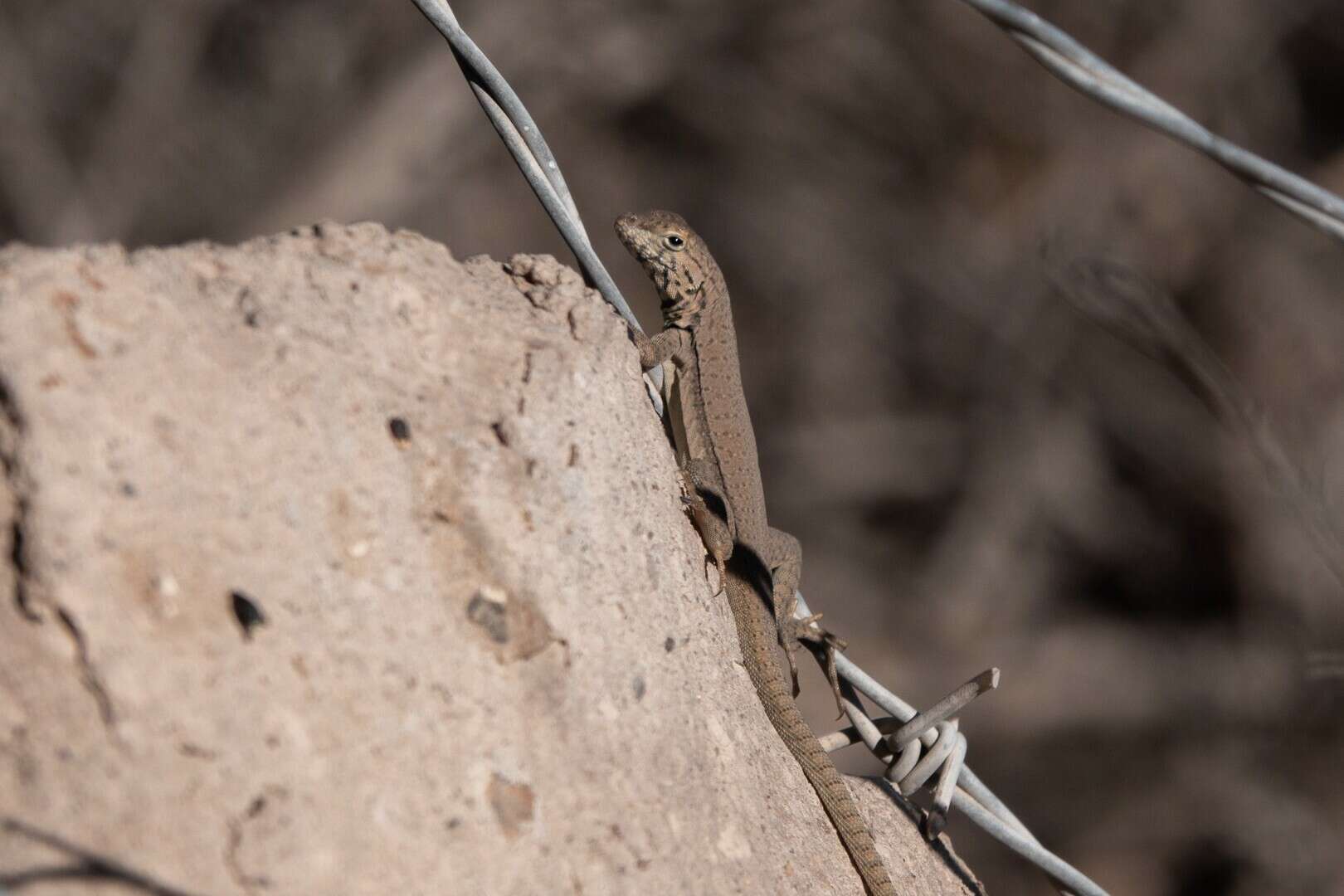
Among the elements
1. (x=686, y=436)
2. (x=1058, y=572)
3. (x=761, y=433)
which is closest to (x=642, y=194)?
(x=761, y=433)

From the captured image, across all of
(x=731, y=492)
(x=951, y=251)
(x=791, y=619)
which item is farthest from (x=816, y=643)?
(x=951, y=251)

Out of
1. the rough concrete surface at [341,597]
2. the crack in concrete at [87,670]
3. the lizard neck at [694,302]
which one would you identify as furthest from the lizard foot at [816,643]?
the crack in concrete at [87,670]

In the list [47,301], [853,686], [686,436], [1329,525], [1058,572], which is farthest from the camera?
[1058,572]

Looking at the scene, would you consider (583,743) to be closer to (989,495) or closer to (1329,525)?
(1329,525)

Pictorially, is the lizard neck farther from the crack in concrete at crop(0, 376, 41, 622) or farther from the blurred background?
the blurred background

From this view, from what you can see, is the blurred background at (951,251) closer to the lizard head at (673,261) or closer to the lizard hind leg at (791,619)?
the lizard head at (673,261)

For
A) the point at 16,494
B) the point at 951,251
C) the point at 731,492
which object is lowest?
the point at 951,251

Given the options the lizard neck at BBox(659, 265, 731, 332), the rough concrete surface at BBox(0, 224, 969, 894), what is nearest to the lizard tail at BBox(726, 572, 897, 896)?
the rough concrete surface at BBox(0, 224, 969, 894)

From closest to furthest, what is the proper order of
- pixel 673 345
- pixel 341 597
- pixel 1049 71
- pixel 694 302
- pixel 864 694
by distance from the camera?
1. pixel 341 597
2. pixel 1049 71
3. pixel 864 694
4. pixel 673 345
5. pixel 694 302

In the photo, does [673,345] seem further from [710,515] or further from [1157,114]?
[1157,114]
